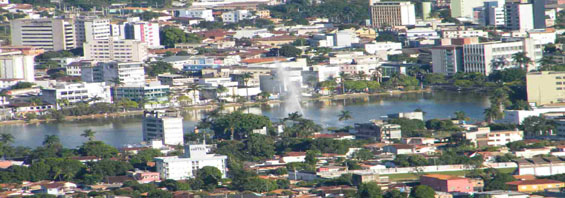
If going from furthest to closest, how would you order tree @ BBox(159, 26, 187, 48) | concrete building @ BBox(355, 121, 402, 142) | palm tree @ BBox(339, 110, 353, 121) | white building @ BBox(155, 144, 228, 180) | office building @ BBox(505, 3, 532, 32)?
office building @ BBox(505, 3, 532, 32), tree @ BBox(159, 26, 187, 48), palm tree @ BBox(339, 110, 353, 121), concrete building @ BBox(355, 121, 402, 142), white building @ BBox(155, 144, 228, 180)

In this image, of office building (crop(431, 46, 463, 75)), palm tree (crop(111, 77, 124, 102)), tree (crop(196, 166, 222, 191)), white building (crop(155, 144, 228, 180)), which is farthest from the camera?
office building (crop(431, 46, 463, 75))

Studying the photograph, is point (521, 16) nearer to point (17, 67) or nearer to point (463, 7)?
point (463, 7)

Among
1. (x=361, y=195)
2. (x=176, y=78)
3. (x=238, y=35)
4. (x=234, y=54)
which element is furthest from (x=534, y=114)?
(x=238, y=35)

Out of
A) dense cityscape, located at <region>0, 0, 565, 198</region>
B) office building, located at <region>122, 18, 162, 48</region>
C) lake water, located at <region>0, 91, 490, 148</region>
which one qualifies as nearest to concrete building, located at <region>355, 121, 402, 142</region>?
dense cityscape, located at <region>0, 0, 565, 198</region>

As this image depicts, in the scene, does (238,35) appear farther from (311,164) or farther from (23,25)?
(311,164)

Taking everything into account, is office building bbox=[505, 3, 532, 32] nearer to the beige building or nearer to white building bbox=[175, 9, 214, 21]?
white building bbox=[175, 9, 214, 21]

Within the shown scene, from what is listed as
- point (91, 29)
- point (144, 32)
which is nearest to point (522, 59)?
point (144, 32)
